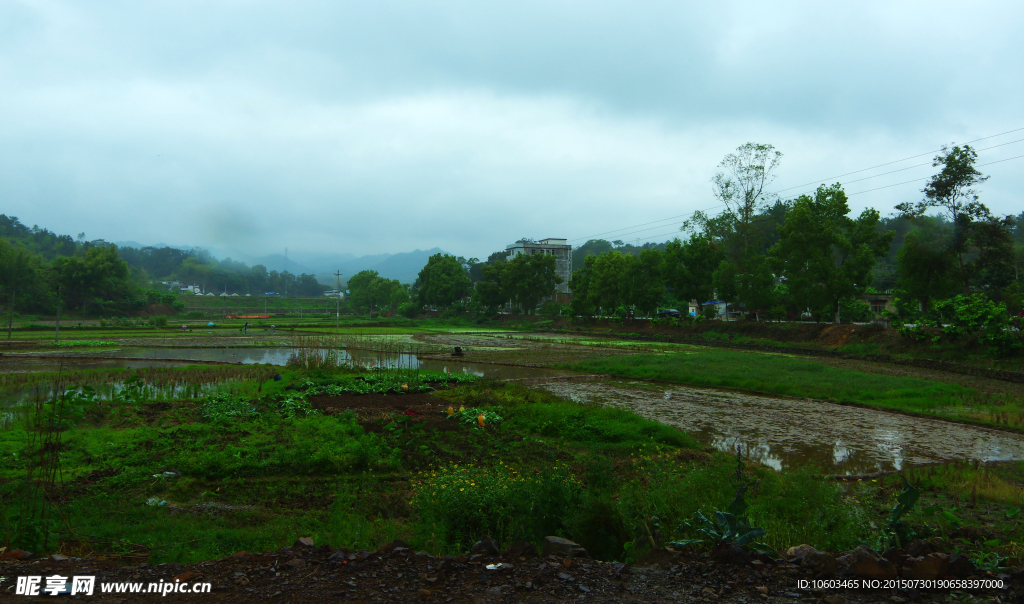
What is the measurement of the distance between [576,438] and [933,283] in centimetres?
3099

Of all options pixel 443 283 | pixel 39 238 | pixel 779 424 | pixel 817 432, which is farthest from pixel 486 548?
pixel 39 238

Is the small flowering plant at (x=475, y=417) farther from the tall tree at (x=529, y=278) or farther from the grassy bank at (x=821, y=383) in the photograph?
the tall tree at (x=529, y=278)

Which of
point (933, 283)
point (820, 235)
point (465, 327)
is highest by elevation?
point (820, 235)

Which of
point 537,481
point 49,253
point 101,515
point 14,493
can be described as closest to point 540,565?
point 537,481

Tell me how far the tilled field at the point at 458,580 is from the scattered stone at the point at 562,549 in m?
0.13

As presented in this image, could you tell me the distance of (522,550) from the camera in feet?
16.1

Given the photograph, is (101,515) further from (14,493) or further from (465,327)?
(465,327)

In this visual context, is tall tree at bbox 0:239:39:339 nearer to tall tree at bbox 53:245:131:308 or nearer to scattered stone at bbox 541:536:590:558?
tall tree at bbox 53:245:131:308

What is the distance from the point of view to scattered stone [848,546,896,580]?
425 centimetres

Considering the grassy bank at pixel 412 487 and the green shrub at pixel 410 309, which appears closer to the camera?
the grassy bank at pixel 412 487

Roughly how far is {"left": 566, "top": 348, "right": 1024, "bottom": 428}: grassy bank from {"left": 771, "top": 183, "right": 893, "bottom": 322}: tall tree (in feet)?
35.9

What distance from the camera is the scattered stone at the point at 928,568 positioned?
4223mm

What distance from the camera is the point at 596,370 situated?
2442cm

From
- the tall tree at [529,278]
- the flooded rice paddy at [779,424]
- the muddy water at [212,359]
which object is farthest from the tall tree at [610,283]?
the flooded rice paddy at [779,424]
